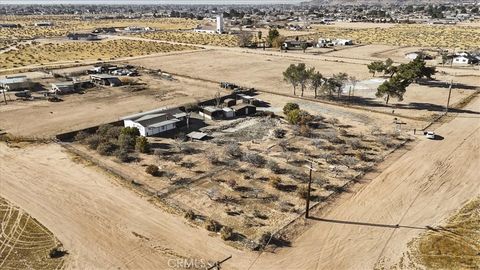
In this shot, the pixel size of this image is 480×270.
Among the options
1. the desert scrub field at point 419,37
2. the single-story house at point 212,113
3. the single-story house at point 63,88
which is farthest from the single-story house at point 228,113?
the desert scrub field at point 419,37

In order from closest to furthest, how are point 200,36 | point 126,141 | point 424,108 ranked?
point 126,141, point 424,108, point 200,36

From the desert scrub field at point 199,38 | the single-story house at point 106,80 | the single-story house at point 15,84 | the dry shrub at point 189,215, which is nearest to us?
the dry shrub at point 189,215

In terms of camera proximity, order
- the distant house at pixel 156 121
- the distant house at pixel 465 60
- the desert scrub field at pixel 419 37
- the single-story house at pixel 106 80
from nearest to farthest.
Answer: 1. the distant house at pixel 156 121
2. the single-story house at pixel 106 80
3. the distant house at pixel 465 60
4. the desert scrub field at pixel 419 37

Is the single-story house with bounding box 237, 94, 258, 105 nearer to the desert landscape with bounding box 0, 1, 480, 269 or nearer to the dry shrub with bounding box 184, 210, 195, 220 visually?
the desert landscape with bounding box 0, 1, 480, 269

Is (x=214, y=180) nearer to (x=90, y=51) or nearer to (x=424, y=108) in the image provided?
(x=424, y=108)

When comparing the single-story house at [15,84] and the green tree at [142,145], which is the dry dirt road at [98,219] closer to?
the green tree at [142,145]

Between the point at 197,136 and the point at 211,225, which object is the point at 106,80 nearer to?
the point at 197,136

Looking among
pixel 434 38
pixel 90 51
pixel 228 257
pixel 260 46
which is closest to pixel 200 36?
pixel 260 46
